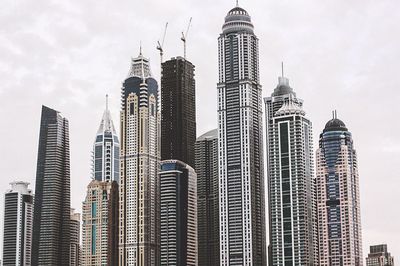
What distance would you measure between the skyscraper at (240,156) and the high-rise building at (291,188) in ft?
10.3

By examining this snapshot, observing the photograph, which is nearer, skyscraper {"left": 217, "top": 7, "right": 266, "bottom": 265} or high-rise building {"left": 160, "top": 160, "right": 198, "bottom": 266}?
skyscraper {"left": 217, "top": 7, "right": 266, "bottom": 265}

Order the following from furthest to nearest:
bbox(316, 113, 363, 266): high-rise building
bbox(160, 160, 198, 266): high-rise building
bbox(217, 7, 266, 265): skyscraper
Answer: bbox(316, 113, 363, 266): high-rise building
bbox(160, 160, 198, 266): high-rise building
bbox(217, 7, 266, 265): skyscraper

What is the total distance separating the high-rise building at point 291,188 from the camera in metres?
180

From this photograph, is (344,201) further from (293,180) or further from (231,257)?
(231,257)

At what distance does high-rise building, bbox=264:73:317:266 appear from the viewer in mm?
180375

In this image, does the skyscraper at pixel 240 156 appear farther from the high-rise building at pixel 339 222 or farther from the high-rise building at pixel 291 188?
the high-rise building at pixel 339 222

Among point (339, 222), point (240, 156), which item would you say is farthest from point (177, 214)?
point (339, 222)

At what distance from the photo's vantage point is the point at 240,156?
618ft

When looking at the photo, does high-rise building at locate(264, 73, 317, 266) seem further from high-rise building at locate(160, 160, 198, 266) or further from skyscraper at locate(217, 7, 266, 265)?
high-rise building at locate(160, 160, 198, 266)

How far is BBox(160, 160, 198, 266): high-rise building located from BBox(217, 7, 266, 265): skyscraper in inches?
335

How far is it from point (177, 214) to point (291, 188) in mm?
24325

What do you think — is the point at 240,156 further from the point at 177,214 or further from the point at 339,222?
the point at 339,222

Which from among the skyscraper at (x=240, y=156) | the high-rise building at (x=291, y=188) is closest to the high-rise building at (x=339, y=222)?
the high-rise building at (x=291, y=188)

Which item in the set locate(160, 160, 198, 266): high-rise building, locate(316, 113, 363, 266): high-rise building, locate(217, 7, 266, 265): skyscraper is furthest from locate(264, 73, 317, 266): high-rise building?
locate(160, 160, 198, 266): high-rise building
